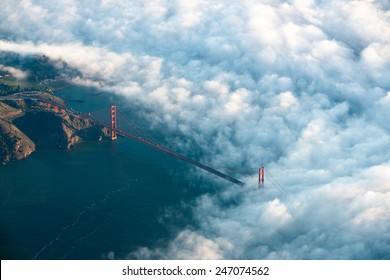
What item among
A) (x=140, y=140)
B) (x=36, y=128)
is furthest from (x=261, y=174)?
(x=36, y=128)

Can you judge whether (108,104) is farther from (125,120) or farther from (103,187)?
(103,187)

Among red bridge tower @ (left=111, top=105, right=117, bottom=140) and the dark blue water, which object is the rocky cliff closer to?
the dark blue water

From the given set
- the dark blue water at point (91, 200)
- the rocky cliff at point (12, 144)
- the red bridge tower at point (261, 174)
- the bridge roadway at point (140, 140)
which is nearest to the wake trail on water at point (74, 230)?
the dark blue water at point (91, 200)

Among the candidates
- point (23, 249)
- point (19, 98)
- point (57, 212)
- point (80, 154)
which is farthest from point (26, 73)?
point (23, 249)

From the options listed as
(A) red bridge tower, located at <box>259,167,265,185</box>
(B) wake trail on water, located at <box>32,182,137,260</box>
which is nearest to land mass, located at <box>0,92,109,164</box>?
(B) wake trail on water, located at <box>32,182,137,260</box>

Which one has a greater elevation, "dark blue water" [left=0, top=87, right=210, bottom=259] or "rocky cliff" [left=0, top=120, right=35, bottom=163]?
"rocky cliff" [left=0, top=120, right=35, bottom=163]

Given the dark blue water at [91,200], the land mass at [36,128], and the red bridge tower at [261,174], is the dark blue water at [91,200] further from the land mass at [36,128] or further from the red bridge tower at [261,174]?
the red bridge tower at [261,174]

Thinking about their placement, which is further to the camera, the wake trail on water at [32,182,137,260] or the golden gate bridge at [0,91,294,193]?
the golden gate bridge at [0,91,294,193]
